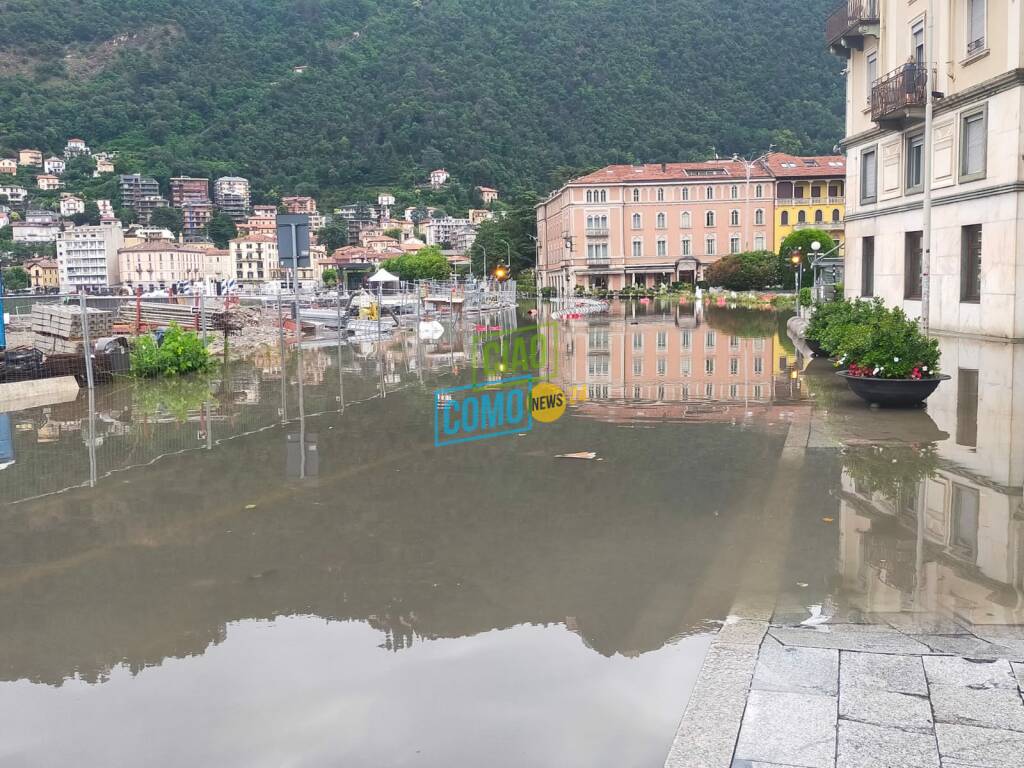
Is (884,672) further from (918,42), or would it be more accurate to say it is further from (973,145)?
(918,42)

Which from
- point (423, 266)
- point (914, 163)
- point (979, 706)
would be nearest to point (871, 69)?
point (914, 163)

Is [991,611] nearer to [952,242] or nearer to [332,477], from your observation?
[332,477]

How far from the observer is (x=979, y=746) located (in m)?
3.63

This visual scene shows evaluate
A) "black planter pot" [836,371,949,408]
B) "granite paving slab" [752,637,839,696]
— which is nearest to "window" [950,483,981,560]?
"granite paving slab" [752,637,839,696]

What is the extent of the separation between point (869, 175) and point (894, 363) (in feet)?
63.0

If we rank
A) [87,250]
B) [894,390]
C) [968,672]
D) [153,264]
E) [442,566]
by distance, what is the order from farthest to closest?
[87,250] → [153,264] → [894,390] → [442,566] → [968,672]

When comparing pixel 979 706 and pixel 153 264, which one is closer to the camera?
pixel 979 706

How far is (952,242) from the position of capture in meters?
23.7

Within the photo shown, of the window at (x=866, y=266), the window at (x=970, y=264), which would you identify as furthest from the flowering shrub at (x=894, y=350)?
the window at (x=866, y=266)

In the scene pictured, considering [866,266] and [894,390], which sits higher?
[866,266]

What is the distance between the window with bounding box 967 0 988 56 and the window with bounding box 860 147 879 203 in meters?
5.42

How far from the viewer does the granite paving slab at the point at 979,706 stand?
3817 millimetres

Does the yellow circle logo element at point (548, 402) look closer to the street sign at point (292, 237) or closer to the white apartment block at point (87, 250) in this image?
the street sign at point (292, 237)

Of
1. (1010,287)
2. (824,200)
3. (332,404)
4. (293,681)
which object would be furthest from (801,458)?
(824,200)
